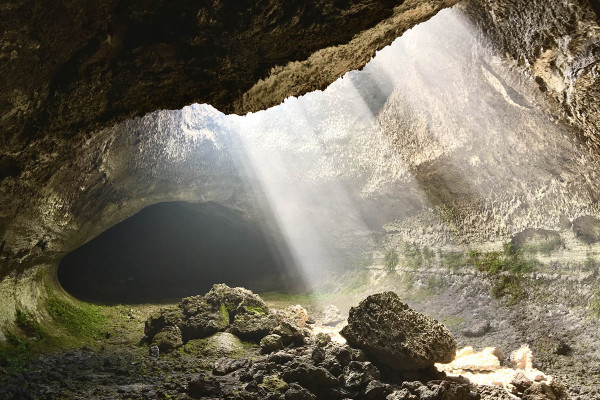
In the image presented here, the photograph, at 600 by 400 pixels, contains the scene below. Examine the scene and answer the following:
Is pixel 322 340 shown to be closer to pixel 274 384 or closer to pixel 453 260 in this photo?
pixel 274 384

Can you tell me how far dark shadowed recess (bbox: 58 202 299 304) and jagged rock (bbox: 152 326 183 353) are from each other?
3793 millimetres

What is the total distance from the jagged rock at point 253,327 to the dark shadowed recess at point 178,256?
3.91 meters

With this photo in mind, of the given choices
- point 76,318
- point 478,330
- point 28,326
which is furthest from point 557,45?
point 76,318

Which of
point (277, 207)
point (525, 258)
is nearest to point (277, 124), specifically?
point (277, 207)

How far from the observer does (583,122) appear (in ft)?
9.70

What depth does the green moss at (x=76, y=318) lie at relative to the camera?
21.3 ft

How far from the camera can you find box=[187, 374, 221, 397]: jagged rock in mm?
3711

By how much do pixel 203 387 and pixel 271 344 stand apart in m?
1.65

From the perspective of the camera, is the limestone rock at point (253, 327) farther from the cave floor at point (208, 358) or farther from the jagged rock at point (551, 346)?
the jagged rock at point (551, 346)

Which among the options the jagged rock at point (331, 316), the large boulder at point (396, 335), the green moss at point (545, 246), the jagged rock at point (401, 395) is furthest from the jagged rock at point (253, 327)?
the green moss at point (545, 246)

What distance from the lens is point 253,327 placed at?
595 centimetres

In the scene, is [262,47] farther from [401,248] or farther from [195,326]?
[401,248]

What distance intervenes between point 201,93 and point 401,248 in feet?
20.5

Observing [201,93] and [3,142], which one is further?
[201,93]
